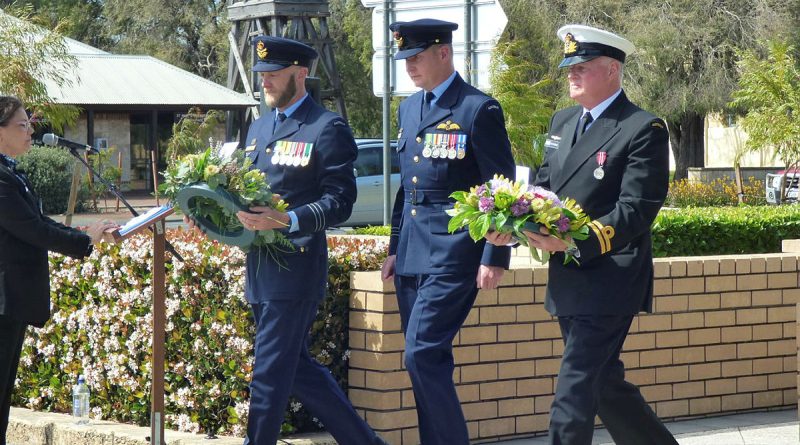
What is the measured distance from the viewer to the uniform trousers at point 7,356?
18.5 ft

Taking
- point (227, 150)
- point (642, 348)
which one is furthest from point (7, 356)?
point (642, 348)

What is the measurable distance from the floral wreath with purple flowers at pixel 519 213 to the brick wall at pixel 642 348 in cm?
176

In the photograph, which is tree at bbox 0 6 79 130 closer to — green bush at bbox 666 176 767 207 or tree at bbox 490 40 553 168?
tree at bbox 490 40 553 168

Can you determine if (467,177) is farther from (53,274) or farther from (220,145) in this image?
(53,274)

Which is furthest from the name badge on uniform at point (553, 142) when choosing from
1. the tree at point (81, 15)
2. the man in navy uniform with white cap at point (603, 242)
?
the tree at point (81, 15)

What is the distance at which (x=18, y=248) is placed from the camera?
576 centimetres

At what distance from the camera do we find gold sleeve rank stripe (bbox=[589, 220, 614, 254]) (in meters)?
4.74

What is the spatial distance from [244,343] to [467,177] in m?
1.65

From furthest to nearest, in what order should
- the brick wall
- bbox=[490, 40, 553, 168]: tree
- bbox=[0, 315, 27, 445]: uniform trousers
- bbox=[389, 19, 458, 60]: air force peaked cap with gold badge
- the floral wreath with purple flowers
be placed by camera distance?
bbox=[490, 40, 553, 168]: tree, the brick wall, bbox=[0, 315, 27, 445]: uniform trousers, bbox=[389, 19, 458, 60]: air force peaked cap with gold badge, the floral wreath with purple flowers

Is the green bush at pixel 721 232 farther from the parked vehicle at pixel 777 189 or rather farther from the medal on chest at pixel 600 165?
the parked vehicle at pixel 777 189

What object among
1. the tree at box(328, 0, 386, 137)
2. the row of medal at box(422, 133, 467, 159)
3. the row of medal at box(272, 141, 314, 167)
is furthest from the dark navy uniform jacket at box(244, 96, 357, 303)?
the tree at box(328, 0, 386, 137)

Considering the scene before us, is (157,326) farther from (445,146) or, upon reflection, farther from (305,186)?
(445,146)

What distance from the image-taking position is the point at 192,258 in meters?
6.77

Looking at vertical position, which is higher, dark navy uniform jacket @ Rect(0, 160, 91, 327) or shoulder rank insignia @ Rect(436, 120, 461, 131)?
shoulder rank insignia @ Rect(436, 120, 461, 131)
